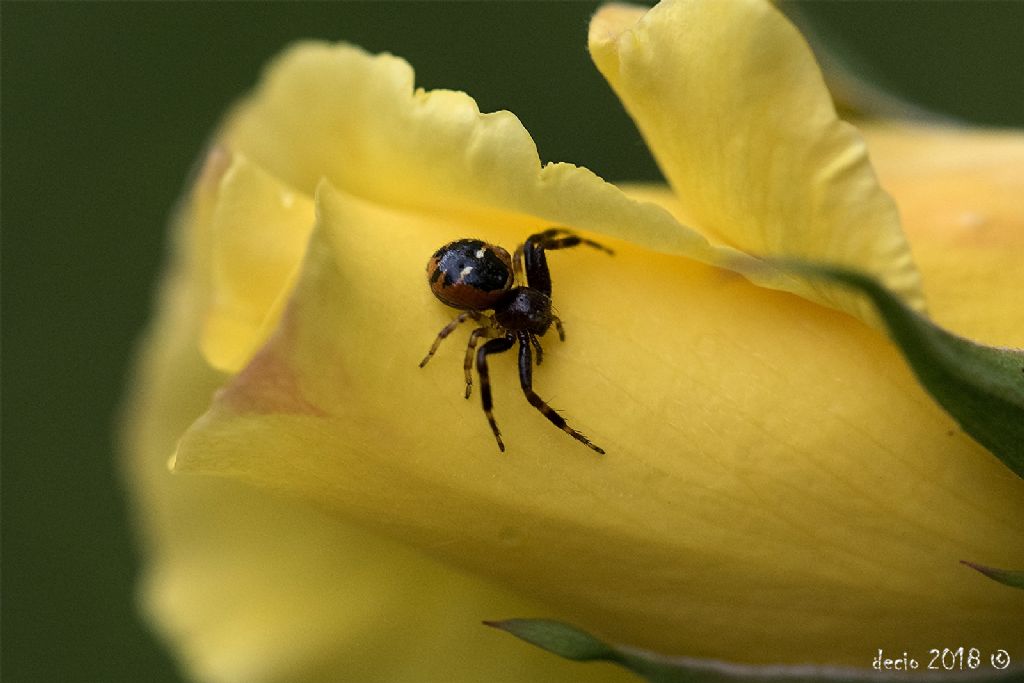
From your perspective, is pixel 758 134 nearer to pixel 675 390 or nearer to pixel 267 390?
pixel 675 390

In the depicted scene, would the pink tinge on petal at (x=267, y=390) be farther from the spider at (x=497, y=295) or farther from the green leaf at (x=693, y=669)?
the green leaf at (x=693, y=669)

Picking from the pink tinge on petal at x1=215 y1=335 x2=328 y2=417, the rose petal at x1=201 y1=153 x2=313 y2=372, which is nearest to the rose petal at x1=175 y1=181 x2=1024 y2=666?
the pink tinge on petal at x1=215 y1=335 x2=328 y2=417

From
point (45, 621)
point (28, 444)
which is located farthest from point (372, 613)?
point (28, 444)

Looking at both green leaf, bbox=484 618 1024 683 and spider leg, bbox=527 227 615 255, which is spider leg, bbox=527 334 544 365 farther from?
green leaf, bbox=484 618 1024 683

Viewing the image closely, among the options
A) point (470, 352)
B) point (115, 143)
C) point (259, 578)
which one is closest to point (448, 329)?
point (470, 352)

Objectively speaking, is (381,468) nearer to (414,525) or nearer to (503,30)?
(414,525)

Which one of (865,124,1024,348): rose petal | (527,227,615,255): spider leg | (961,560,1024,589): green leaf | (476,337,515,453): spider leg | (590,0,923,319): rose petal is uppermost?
(590,0,923,319): rose petal
